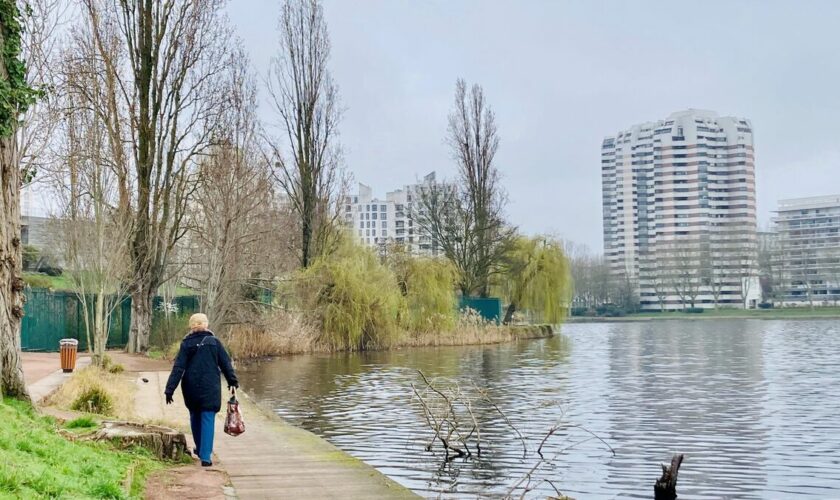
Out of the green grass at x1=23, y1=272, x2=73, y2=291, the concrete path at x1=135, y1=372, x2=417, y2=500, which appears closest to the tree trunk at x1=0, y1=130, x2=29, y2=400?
the concrete path at x1=135, y1=372, x2=417, y2=500

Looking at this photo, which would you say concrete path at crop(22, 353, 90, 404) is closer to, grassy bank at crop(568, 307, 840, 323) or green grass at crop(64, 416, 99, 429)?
green grass at crop(64, 416, 99, 429)

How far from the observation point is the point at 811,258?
136625 mm

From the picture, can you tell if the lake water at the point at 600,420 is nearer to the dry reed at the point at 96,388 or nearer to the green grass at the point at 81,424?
the dry reed at the point at 96,388

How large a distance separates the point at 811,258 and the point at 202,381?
141413 millimetres

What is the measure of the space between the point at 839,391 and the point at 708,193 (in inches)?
5855

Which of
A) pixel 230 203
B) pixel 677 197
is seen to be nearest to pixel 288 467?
pixel 230 203

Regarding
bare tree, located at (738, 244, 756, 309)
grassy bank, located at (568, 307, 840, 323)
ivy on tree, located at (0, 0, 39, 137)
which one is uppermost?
bare tree, located at (738, 244, 756, 309)

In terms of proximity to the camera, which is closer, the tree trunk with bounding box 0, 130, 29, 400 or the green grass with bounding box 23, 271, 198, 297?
the tree trunk with bounding box 0, 130, 29, 400

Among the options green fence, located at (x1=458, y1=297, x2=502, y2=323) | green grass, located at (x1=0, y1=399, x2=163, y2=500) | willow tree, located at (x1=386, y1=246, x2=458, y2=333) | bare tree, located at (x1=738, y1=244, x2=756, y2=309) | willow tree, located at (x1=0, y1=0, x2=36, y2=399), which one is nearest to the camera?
green grass, located at (x1=0, y1=399, x2=163, y2=500)

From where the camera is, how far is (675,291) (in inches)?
5192

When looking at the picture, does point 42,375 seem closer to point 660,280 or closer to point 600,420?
point 600,420

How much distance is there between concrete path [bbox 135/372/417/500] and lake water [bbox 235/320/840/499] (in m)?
0.84

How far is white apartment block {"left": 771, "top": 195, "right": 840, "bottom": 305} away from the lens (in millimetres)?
130375

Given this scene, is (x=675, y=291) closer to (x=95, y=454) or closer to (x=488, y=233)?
(x=488, y=233)
